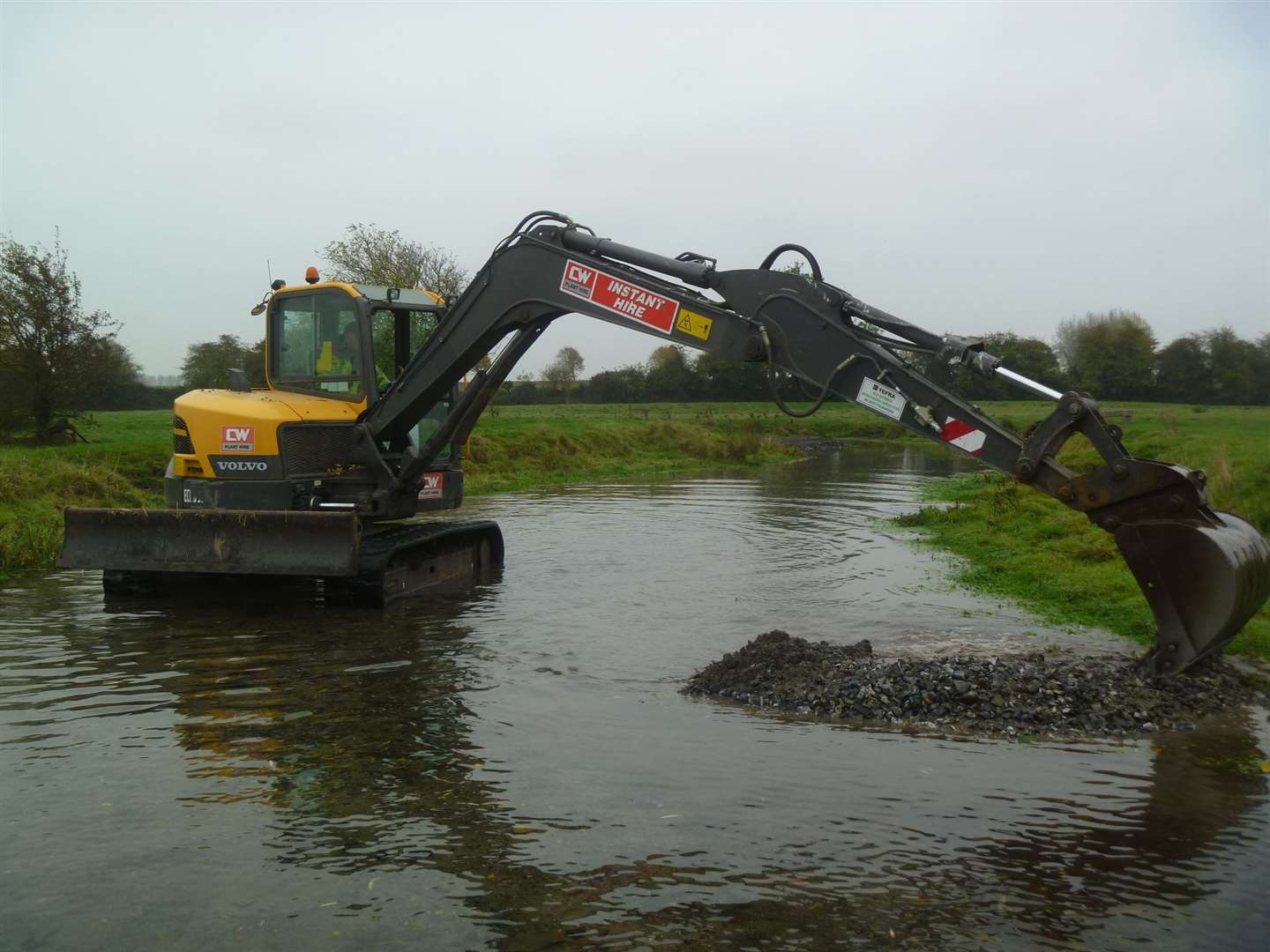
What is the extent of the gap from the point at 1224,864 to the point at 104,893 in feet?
17.4

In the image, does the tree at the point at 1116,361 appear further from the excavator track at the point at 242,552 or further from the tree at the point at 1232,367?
the excavator track at the point at 242,552

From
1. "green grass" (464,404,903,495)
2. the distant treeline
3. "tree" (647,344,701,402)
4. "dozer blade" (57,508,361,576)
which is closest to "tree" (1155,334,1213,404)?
the distant treeline

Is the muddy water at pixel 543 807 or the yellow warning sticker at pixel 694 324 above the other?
the yellow warning sticker at pixel 694 324

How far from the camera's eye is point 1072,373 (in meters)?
47.3

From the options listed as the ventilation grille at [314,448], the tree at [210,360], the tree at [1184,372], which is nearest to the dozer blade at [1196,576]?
the ventilation grille at [314,448]

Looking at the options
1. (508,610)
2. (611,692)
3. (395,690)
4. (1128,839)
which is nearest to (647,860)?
(1128,839)

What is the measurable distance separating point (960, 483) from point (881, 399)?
77.0ft

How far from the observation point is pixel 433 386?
1134 cm

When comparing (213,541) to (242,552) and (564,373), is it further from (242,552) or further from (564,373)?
(564,373)

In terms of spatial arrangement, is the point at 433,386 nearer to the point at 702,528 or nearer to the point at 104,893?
the point at 104,893

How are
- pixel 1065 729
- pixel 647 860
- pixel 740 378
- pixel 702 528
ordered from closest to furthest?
1. pixel 647 860
2. pixel 1065 729
3. pixel 702 528
4. pixel 740 378

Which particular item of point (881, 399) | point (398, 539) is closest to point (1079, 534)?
point (881, 399)

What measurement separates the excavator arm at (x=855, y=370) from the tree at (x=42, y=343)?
50.3 ft

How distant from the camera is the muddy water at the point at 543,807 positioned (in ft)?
15.5
